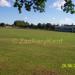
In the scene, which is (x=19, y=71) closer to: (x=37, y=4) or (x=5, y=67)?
(x=5, y=67)

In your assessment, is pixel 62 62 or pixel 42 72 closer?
pixel 42 72

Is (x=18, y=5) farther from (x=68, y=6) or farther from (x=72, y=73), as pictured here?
(x=72, y=73)

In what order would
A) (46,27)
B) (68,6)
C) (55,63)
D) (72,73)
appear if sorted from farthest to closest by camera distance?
(46,27)
(55,63)
(72,73)
(68,6)

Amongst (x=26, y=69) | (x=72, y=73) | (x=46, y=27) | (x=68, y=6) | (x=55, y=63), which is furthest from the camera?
(x=46, y=27)

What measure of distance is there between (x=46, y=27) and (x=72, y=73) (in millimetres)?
149904

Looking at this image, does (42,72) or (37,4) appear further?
(42,72)

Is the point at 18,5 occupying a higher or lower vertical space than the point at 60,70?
higher

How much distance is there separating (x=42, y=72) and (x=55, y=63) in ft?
13.2

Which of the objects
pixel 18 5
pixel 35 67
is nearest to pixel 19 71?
pixel 35 67

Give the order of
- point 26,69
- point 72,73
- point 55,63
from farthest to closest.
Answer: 1. point 55,63
2. point 26,69
3. point 72,73

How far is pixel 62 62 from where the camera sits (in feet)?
67.7

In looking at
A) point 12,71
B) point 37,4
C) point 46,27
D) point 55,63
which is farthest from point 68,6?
point 46,27

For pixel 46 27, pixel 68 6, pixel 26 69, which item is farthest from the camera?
pixel 46 27

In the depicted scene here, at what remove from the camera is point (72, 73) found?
16031mm
